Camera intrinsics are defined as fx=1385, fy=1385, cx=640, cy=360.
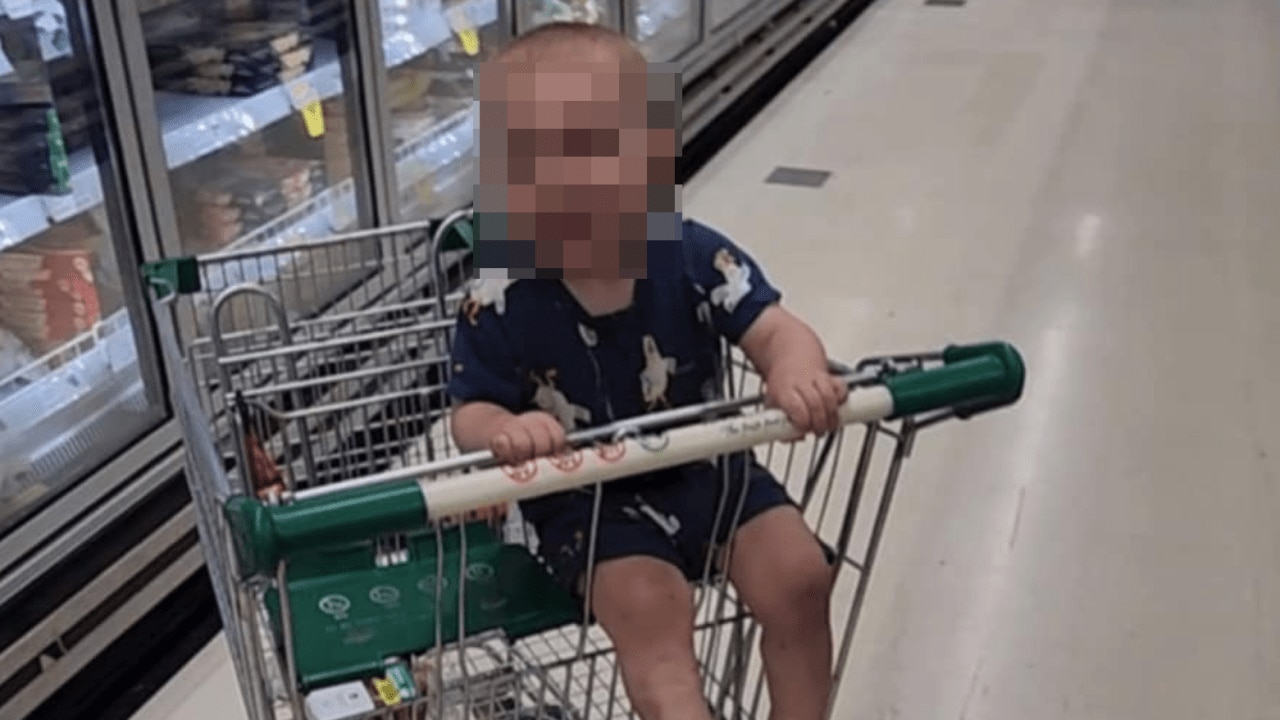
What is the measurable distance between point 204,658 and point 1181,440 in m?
1.83

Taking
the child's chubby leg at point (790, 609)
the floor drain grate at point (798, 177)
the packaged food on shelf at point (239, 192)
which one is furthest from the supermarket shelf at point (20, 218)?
the floor drain grate at point (798, 177)

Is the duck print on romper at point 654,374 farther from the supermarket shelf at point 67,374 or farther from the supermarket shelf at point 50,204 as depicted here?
the supermarket shelf at point 67,374

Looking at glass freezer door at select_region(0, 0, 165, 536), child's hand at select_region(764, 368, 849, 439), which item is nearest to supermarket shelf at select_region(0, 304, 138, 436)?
glass freezer door at select_region(0, 0, 165, 536)

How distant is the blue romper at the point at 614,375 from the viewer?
4.53 feet

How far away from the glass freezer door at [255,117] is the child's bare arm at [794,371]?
122 centimetres

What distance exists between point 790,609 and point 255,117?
65.3 inches

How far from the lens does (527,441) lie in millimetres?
1101

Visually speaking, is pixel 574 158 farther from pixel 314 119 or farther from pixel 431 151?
pixel 431 151

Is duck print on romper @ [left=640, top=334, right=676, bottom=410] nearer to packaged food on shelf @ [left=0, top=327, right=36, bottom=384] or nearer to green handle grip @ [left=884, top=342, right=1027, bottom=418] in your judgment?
green handle grip @ [left=884, top=342, right=1027, bottom=418]

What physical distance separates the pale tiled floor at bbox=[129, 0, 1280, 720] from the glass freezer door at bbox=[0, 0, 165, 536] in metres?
0.42

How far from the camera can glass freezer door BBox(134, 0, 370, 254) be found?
8.16 feet

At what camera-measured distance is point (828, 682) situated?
1.36 meters

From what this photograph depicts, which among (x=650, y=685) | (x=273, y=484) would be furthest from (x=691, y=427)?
(x=273, y=484)

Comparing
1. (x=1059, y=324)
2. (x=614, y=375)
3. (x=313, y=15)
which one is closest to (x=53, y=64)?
(x=313, y=15)
